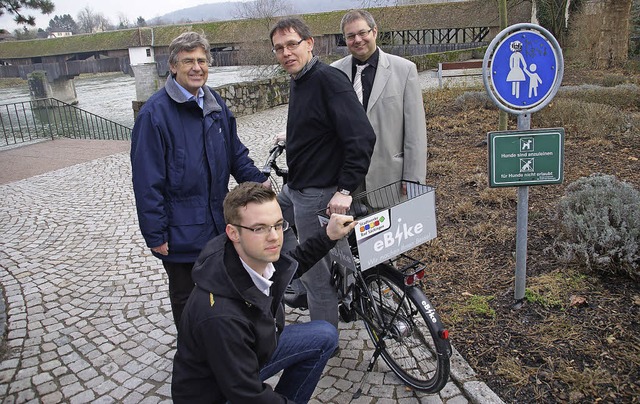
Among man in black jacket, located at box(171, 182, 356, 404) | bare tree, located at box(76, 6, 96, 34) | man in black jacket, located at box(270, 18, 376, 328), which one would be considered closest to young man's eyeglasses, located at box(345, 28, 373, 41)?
man in black jacket, located at box(270, 18, 376, 328)

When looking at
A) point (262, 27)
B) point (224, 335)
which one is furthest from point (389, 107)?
point (262, 27)

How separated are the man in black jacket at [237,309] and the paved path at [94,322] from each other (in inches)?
43.9

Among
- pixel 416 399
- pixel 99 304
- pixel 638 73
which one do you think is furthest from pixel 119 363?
pixel 638 73

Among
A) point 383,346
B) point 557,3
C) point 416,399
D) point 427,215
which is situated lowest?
point 416,399

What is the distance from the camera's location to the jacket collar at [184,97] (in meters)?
2.72

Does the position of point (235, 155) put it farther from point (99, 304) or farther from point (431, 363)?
point (99, 304)

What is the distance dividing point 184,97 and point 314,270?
1263mm

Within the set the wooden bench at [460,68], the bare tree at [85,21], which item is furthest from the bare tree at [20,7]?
the bare tree at [85,21]

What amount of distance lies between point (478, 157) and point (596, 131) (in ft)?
6.24

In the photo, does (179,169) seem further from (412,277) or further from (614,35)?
(614,35)

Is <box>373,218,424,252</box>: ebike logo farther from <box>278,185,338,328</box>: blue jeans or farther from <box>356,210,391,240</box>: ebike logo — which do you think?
<box>278,185,338,328</box>: blue jeans

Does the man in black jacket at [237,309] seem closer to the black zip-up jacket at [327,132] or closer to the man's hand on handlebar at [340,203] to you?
the man's hand on handlebar at [340,203]

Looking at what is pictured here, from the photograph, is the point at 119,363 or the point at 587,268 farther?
the point at 587,268

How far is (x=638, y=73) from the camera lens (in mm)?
16453
